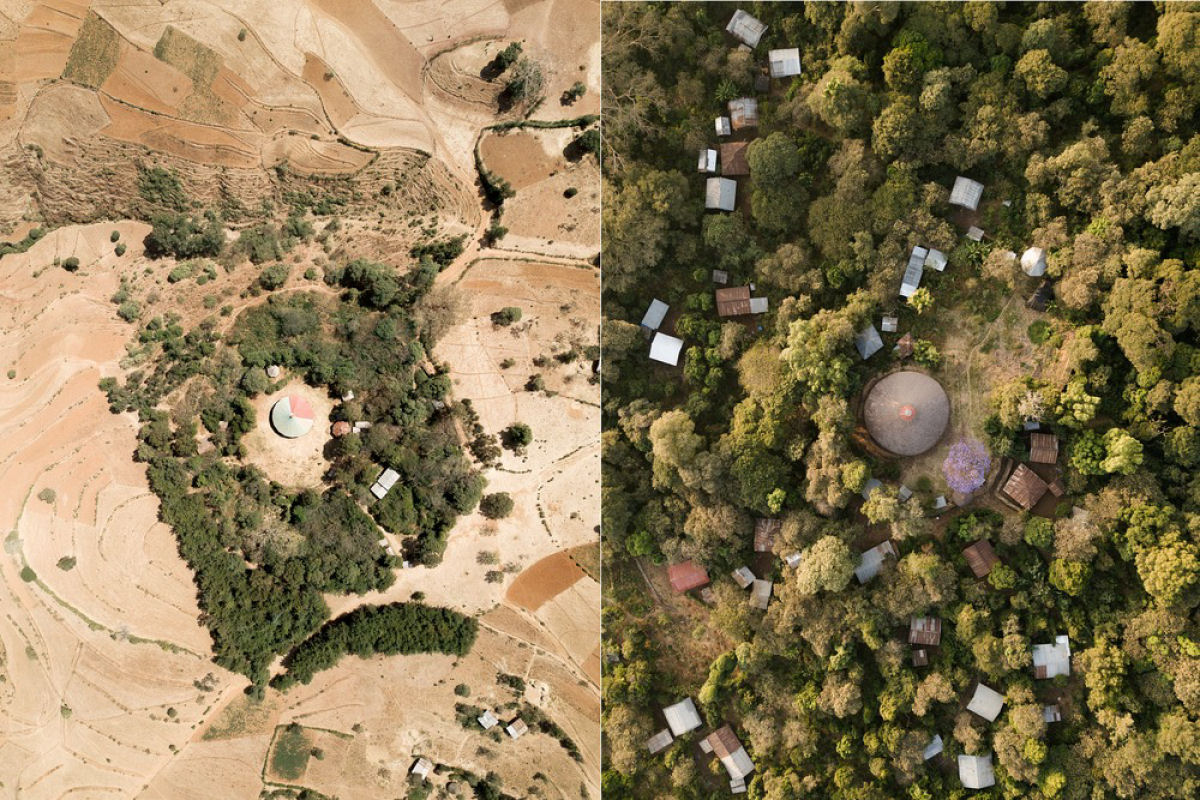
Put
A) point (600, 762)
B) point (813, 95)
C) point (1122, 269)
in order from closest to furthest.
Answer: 1. point (1122, 269)
2. point (813, 95)
3. point (600, 762)

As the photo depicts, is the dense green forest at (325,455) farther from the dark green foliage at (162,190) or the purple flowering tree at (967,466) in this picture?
the purple flowering tree at (967,466)

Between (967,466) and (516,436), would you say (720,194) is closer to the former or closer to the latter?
(516,436)

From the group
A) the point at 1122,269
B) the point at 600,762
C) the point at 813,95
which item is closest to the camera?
the point at 1122,269

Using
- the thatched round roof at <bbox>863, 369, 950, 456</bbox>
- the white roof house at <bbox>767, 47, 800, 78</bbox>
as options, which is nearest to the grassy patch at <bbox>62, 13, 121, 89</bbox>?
the white roof house at <bbox>767, 47, 800, 78</bbox>

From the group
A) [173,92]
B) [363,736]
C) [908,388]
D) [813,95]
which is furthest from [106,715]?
[813,95]

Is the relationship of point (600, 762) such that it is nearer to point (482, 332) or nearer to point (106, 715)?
point (482, 332)

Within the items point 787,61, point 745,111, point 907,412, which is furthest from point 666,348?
point 787,61
